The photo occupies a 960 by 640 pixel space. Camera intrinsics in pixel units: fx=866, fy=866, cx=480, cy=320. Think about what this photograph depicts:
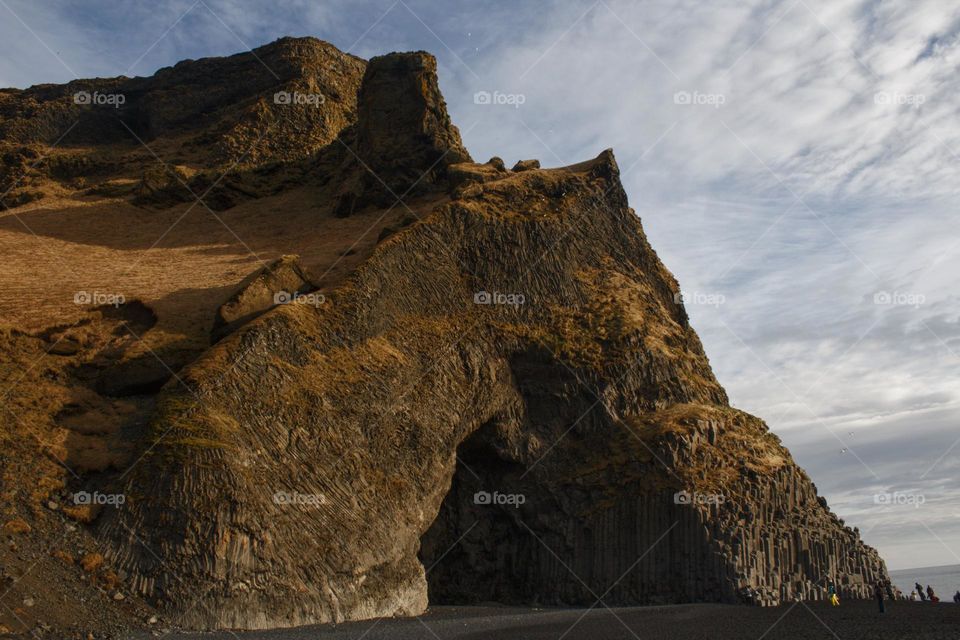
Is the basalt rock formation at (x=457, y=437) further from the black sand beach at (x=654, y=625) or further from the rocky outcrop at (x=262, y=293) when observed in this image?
the black sand beach at (x=654, y=625)

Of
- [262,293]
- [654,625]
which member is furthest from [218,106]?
[654,625]

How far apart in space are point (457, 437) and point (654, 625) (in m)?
12.7

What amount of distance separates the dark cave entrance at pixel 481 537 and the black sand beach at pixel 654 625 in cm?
366

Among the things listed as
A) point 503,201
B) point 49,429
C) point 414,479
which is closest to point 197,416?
point 49,429

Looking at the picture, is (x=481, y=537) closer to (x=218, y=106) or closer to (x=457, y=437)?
(x=457, y=437)

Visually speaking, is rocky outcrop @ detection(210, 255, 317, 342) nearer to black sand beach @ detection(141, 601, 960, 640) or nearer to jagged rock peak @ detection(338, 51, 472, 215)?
black sand beach @ detection(141, 601, 960, 640)

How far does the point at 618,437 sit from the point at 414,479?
1171 centimetres

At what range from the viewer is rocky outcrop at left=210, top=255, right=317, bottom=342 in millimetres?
36281

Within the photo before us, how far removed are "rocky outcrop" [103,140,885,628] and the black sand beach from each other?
1707 mm

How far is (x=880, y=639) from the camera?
2848 centimetres

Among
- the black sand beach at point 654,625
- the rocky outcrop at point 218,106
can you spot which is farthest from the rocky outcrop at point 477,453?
the rocky outcrop at point 218,106

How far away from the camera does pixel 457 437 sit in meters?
40.5

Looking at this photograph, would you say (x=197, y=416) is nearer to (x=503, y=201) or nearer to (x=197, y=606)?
(x=197, y=606)

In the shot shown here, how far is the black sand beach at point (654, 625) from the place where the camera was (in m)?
28.6
